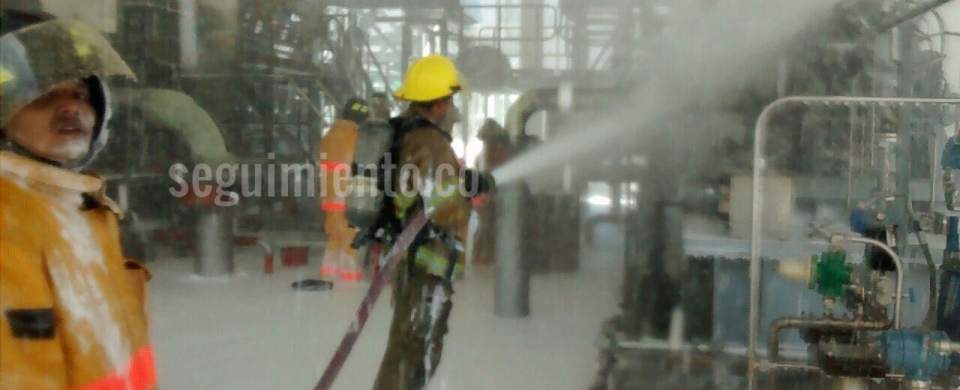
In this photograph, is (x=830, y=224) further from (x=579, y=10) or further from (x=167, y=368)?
(x=167, y=368)

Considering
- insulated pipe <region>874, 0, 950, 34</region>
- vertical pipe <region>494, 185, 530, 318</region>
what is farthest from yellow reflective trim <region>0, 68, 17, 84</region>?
insulated pipe <region>874, 0, 950, 34</region>

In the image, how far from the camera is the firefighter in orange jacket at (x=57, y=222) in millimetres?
681

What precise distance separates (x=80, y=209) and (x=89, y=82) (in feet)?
0.50

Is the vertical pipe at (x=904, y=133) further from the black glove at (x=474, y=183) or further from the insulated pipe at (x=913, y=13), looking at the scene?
the black glove at (x=474, y=183)


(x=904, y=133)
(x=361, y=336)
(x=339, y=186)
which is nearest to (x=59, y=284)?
(x=361, y=336)

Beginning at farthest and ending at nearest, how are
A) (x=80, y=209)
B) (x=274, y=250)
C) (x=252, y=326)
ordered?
(x=274, y=250) < (x=252, y=326) < (x=80, y=209)

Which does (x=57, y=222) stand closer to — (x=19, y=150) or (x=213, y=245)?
(x=19, y=150)

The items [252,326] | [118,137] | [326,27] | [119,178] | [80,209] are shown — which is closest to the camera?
[80,209]

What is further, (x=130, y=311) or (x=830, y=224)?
(x=830, y=224)

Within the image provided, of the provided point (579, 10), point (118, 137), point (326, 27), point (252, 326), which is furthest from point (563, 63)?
point (252, 326)

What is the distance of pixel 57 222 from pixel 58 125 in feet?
0.37

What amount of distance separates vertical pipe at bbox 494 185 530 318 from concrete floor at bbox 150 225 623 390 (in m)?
0.03

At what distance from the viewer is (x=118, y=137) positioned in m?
1.57

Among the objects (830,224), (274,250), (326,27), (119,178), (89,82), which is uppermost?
(326,27)
